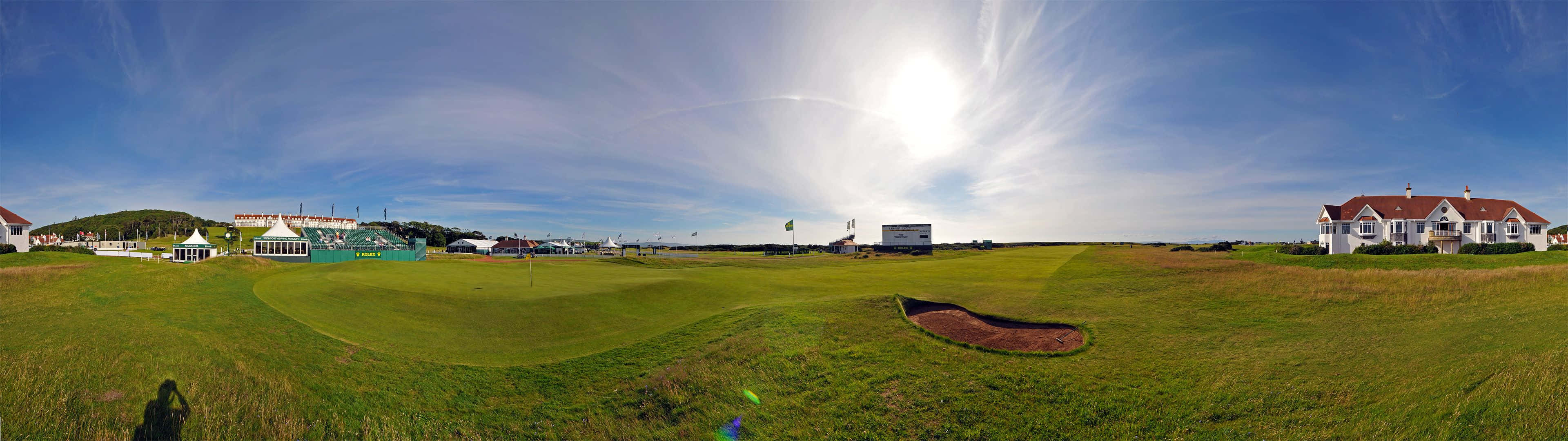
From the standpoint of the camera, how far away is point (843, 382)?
7.43m

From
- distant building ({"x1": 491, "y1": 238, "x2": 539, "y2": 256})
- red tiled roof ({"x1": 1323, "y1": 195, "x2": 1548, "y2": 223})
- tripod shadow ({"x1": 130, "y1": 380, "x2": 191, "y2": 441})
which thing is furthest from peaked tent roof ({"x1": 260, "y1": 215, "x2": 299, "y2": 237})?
red tiled roof ({"x1": 1323, "y1": 195, "x2": 1548, "y2": 223})

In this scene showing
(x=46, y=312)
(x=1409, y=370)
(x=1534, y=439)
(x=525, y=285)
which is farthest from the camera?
(x=525, y=285)

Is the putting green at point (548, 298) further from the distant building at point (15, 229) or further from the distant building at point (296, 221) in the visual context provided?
the distant building at point (296, 221)

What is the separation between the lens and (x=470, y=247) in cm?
8250

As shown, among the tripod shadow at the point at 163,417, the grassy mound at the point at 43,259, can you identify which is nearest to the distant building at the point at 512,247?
the grassy mound at the point at 43,259

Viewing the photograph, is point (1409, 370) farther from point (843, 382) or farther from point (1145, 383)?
point (843, 382)

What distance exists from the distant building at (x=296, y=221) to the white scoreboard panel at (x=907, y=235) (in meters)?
80.6

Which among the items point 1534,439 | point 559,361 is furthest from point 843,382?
point 1534,439

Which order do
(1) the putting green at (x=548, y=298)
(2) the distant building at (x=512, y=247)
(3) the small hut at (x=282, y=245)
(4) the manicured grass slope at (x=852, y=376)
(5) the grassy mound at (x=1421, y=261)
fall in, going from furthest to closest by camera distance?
(2) the distant building at (x=512, y=247)
(3) the small hut at (x=282, y=245)
(5) the grassy mound at (x=1421, y=261)
(1) the putting green at (x=548, y=298)
(4) the manicured grass slope at (x=852, y=376)

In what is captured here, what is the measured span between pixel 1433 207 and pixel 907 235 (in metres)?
45.8

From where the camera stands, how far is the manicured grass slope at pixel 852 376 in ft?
20.9

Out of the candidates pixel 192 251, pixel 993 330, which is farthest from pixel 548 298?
pixel 192 251

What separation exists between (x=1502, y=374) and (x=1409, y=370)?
0.91m

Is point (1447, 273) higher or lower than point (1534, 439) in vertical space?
higher
